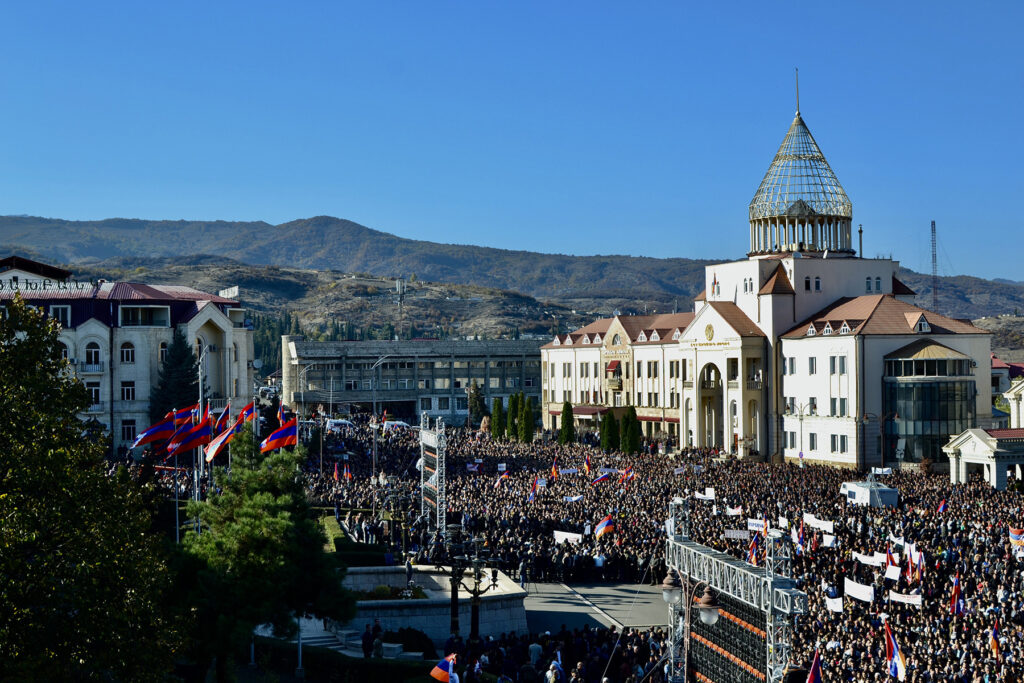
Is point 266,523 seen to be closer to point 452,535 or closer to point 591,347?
point 452,535

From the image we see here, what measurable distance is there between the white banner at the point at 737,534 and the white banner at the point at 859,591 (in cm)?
584

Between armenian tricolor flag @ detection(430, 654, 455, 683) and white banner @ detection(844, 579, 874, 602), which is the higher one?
white banner @ detection(844, 579, 874, 602)

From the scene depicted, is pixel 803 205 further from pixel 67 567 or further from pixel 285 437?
pixel 67 567

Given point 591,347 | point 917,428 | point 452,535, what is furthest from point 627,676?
point 591,347

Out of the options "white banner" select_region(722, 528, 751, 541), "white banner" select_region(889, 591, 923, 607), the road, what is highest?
"white banner" select_region(722, 528, 751, 541)

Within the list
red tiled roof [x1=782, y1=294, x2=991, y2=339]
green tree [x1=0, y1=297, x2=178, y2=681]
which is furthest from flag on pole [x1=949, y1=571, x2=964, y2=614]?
red tiled roof [x1=782, y1=294, x2=991, y2=339]

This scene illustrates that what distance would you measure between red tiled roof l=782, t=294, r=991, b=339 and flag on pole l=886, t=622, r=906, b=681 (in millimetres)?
39256

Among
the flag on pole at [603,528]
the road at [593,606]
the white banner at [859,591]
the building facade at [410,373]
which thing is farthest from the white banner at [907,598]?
the building facade at [410,373]

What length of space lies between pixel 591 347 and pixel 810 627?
210ft

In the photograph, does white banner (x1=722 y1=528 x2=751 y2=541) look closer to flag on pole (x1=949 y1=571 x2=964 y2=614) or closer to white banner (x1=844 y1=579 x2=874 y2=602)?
white banner (x1=844 y1=579 x2=874 y2=602)

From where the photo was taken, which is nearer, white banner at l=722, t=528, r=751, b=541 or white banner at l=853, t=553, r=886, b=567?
white banner at l=853, t=553, r=886, b=567

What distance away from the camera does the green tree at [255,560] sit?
2223cm

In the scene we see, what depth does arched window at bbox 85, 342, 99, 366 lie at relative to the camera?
63.3 meters

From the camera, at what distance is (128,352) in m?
64.6
